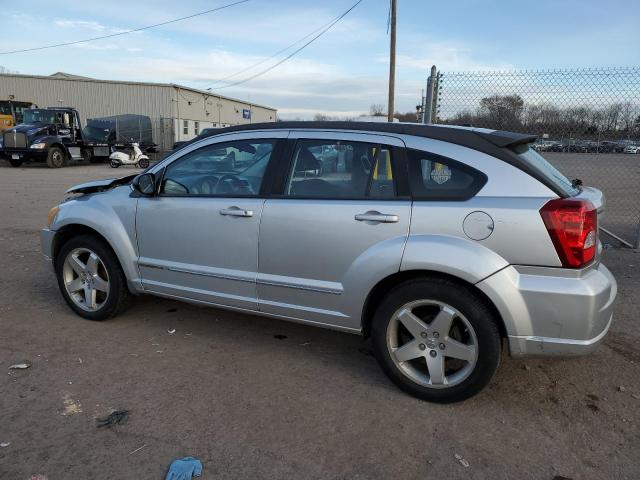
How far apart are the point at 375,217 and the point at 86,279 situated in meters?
2.77

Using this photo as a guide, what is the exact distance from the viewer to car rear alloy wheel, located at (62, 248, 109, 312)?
4332 millimetres

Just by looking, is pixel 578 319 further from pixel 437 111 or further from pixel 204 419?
pixel 437 111

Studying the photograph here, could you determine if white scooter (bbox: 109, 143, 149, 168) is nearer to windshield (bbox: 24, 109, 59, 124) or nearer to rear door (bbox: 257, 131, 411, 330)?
windshield (bbox: 24, 109, 59, 124)

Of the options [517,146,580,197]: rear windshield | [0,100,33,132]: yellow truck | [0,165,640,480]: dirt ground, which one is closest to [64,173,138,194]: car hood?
[0,165,640,480]: dirt ground

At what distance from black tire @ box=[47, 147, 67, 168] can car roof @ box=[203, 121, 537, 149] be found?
22.8 meters

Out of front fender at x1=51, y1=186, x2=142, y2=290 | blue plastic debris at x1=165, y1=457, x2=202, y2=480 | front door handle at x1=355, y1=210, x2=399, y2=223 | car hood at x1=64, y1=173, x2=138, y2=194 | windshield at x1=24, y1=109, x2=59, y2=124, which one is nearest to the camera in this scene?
blue plastic debris at x1=165, y1=457, x2=202, y2=480

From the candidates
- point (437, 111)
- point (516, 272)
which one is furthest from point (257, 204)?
point (437, 111)

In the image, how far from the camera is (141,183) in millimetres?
3973

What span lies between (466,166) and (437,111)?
15.8 ft

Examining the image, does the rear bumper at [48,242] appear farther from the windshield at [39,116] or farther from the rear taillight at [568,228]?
the windshield at [39,116]

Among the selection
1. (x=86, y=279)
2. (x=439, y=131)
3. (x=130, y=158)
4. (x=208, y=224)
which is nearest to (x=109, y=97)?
(x=130, y=158)

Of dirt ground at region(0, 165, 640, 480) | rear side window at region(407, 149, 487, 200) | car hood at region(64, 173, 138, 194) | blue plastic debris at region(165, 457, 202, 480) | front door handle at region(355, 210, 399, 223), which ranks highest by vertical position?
rear side window at region(407, 149, 487, 200)

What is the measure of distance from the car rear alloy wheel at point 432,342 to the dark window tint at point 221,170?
139cm

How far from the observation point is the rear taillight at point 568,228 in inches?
107
